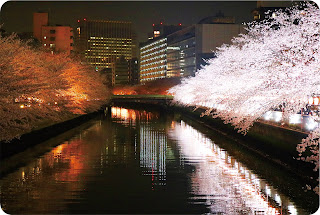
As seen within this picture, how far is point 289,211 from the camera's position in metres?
12.2

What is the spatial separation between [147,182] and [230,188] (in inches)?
113

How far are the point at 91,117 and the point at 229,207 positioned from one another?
42.5 m

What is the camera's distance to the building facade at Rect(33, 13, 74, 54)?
375ft

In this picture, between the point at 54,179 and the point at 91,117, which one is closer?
the point at 54,179

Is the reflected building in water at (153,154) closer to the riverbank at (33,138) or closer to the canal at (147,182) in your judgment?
the canal at (147,182)

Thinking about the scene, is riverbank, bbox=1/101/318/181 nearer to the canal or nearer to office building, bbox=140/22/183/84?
the canal

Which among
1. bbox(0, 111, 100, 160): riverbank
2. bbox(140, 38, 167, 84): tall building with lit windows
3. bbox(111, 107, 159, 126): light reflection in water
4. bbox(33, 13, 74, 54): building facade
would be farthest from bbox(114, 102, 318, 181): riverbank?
bbox(140, 38, 167, 84): tall building with lit windows

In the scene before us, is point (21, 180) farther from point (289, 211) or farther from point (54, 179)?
point (289, 211)

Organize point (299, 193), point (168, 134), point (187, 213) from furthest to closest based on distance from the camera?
point (168, 134), point (299, 193), point (187, 213)

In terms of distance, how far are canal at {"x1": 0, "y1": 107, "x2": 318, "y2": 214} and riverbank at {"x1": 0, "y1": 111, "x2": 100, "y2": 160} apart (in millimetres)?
497

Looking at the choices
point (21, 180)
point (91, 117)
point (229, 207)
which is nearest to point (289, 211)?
point (229, 207)

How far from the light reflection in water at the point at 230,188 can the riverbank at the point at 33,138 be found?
26.1 feet

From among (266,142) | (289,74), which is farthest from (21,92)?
(266,142)

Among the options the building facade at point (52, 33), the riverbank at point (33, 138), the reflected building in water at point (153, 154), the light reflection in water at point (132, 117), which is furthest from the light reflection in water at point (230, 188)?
the building facade at point (52, 33)
